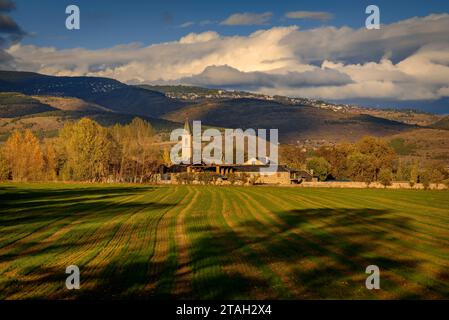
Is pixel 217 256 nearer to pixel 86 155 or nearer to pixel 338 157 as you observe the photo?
pixel 86 155

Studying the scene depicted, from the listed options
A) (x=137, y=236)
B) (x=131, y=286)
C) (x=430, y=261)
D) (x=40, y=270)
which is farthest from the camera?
(x=137, y=236)

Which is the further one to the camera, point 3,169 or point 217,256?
point 3,169

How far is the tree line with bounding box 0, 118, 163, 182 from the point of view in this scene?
12225 cm

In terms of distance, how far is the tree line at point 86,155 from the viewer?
12225 centimetres

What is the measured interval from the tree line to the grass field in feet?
265

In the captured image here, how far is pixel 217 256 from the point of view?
24.3m

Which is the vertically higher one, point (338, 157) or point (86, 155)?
point (86, 155)

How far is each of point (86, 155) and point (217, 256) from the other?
338 ft

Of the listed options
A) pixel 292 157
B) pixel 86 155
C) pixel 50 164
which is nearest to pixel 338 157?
pixel 292 157

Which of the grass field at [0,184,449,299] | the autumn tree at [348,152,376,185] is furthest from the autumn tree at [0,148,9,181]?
the autumn tree at [348,152,376,185]
